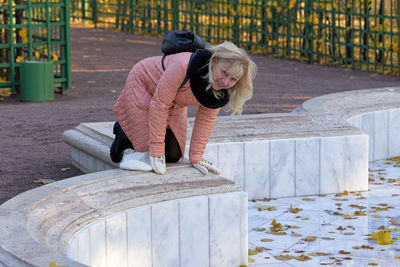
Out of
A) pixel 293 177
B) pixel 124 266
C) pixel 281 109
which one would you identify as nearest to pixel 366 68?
pixel 281 109

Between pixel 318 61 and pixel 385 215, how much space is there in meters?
8.09

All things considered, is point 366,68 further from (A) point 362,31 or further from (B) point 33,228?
(B) point 33,228

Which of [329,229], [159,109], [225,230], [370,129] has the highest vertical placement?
[159,109]

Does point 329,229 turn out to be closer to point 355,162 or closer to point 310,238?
point 310,238

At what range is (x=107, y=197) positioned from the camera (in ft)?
14.9

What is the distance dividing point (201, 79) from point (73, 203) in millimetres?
989

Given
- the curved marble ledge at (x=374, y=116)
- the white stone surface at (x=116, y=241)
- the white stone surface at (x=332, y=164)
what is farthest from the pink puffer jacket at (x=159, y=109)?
the curved marble ledge at (x=374, y=116)

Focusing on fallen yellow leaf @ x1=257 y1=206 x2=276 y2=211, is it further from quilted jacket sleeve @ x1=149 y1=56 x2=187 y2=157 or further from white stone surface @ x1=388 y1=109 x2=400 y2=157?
white stone surface @ x1=388 y1=109 x2=400 y2=157

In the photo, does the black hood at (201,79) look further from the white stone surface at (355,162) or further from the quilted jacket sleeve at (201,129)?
the white stone surface at (355,162)

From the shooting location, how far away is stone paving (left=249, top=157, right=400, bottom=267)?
16.1 ft

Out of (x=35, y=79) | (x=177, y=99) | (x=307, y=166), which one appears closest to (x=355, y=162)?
(x=307, y=166)

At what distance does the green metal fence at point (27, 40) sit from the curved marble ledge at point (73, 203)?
5.77 metres

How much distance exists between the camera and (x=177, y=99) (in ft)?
15.8

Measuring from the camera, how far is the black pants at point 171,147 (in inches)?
197
